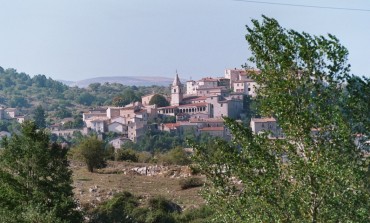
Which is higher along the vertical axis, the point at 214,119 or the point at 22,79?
the point at 22,79

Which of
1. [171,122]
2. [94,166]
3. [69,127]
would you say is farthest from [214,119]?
[94,166]

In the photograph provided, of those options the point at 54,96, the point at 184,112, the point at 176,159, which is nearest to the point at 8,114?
the point at 54,96

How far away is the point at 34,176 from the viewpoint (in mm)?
15641

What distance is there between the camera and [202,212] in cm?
1733

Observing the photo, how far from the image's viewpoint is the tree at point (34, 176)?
587 inches

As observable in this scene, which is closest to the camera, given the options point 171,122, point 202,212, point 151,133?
point 202,212

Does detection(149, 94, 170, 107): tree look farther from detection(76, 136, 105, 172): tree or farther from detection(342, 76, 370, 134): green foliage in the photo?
detection(342, 76, 370, 134): green foliage

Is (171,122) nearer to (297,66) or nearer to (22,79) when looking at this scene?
(297,66)

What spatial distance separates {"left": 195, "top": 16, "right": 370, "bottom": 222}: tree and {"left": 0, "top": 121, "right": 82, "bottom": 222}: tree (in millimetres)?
7624

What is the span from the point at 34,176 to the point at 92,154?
13.4 m

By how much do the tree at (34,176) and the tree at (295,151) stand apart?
7624mm

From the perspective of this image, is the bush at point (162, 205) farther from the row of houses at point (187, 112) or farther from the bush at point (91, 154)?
the row of houses at point (187, 112)

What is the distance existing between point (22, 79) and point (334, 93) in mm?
177795

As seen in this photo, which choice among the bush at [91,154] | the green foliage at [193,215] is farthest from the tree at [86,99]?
the green foliage at [193,215]
